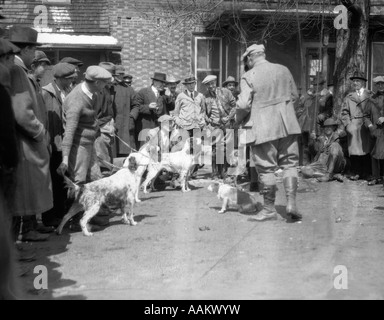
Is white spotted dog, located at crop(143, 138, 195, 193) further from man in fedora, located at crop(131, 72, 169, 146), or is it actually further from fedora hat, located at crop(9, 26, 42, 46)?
fedora hat, located at crop(9, 26, 42, 46)

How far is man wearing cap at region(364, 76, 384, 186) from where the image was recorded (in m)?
12.2

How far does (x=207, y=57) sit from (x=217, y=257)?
13.4 m

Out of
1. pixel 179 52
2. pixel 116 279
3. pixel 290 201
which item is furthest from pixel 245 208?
pixel 179 52

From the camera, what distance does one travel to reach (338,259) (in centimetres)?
638

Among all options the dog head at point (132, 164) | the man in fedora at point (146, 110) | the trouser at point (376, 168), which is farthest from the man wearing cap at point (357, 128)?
the dog head at point (132, 164)

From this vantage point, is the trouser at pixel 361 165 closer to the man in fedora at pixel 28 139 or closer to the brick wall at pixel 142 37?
the brick wall at pixel 142 37

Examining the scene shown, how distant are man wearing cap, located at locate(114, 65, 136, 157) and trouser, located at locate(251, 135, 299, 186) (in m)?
4.31

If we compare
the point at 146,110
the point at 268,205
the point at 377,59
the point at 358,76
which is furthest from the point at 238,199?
the point at 377,59

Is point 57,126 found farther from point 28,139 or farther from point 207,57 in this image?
point 207,57

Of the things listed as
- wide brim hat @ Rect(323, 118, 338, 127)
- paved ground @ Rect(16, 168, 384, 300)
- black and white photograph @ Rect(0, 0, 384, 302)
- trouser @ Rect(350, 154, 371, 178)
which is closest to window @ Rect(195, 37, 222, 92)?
black and white photograph @ Rect(0, 0, 384, 302)

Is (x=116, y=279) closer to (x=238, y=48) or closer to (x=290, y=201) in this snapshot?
(x=290, y=201)

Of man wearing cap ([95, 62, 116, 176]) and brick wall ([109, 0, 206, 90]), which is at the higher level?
brick wall ([109, 0, 206, 90])

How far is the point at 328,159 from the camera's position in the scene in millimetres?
12898
